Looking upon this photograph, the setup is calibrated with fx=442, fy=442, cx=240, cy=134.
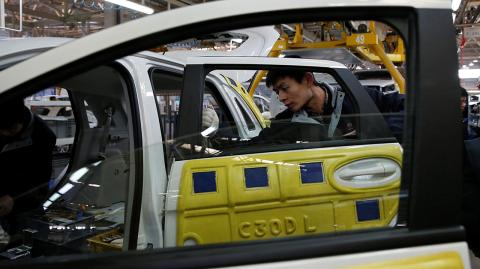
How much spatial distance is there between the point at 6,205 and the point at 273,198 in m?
1.00

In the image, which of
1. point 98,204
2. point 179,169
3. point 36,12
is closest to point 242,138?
point 179,169

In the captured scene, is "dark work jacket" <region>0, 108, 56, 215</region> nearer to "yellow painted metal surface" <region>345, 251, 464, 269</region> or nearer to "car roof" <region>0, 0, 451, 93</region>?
"car roof" <region>0, 0, 451, 93</region>

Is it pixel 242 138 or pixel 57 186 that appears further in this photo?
pixel 57 186

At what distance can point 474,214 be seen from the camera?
5.35 ft

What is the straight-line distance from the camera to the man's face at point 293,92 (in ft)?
7.63

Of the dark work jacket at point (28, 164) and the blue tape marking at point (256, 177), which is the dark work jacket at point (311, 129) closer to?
the blue tape marking at point (256, 177)

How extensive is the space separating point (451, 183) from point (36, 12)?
9772 mm

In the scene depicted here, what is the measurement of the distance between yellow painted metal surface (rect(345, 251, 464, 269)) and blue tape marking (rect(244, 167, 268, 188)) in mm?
735

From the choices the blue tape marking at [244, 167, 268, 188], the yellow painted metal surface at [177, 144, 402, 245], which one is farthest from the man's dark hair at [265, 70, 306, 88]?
the blue tape marking at [244, 167, 268, 188]

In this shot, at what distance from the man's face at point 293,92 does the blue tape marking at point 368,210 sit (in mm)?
978

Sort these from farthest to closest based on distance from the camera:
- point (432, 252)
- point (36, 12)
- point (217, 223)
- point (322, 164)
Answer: point (36, 12), point (322, 164), point (217, 223), point (432, 252)

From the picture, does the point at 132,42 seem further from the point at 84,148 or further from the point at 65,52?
the point at 84,148

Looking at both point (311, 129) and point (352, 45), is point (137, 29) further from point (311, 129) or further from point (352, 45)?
point (352, 45)

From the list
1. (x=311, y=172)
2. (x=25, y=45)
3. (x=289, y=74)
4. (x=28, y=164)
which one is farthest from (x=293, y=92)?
(x=28, y=164)
